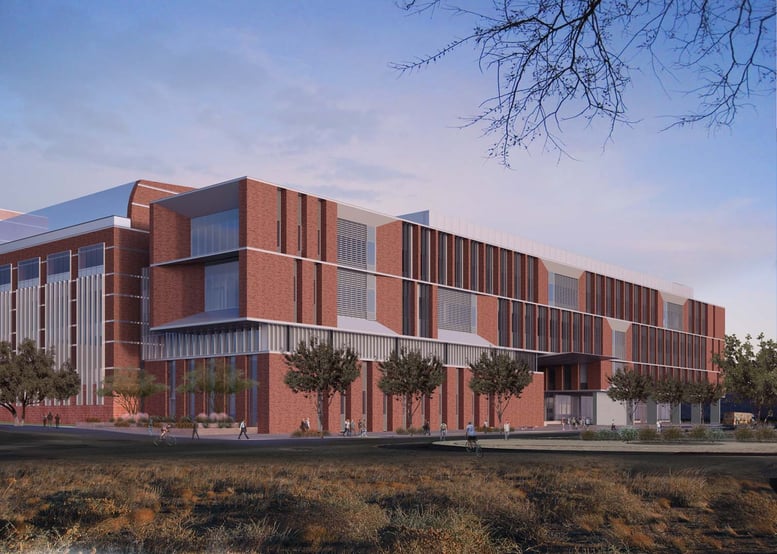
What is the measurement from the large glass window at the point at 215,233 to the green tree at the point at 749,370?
3877 cm

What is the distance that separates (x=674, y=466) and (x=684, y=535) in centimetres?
1379

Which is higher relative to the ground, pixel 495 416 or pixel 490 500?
pixel 490 500

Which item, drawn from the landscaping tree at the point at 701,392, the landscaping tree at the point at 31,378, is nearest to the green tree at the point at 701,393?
the landscaping tree at the point at 701,392

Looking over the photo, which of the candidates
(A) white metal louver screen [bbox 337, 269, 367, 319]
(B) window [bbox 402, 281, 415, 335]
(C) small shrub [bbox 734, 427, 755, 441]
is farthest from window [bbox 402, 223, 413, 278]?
(C) small shrub [bbox 734, 427, 755, 441]

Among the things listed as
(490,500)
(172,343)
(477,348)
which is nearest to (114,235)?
(172,343)

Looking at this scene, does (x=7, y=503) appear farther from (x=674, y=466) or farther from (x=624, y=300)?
(x=624, y=300)

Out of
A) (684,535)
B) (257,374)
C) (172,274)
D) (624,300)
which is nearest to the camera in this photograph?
(684,535)

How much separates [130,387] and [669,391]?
66.4 metres

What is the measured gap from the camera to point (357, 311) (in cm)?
8156

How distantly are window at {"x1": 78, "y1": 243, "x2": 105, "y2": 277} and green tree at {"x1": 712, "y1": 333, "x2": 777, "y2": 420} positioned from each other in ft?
174

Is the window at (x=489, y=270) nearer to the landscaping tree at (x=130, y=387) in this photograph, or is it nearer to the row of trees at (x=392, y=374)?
the row of trees at (x=392, y=374)

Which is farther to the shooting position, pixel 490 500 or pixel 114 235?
pixel 114 235

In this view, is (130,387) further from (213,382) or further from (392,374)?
(392,374)

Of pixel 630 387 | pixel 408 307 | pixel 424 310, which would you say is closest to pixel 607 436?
pixel 408 307
